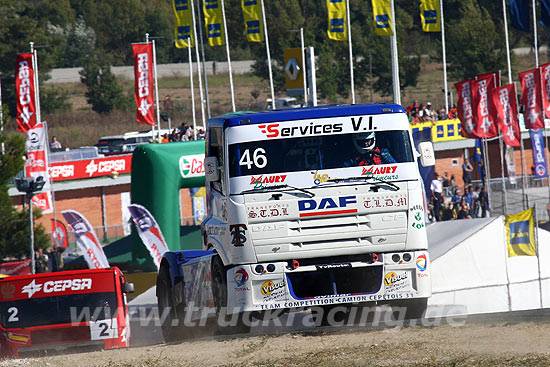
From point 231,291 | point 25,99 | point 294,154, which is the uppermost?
point 25,99

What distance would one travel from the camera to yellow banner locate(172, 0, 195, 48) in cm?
→ 4078

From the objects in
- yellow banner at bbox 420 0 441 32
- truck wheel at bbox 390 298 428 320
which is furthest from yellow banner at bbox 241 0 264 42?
truck wheel at bbox 390 298 428 320

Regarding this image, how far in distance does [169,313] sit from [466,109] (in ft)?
67.0

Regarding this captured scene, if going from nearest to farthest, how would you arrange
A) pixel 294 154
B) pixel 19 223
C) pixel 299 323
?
pixel 294 154
pixel 299 323
pixel 19 223

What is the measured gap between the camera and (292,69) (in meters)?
26.3

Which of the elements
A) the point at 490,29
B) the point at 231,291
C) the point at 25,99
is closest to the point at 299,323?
the point at 231,291

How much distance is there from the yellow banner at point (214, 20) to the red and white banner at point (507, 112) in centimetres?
1447

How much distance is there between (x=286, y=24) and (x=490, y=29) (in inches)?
761

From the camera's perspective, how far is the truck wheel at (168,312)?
43.8ft

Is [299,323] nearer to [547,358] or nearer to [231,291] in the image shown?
[231,291]

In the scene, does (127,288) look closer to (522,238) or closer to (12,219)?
(522,238)

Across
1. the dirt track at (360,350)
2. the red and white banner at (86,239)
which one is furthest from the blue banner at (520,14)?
the dirt track at (360,350)

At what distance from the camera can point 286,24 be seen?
255ft

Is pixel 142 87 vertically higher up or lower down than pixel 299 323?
higher up
